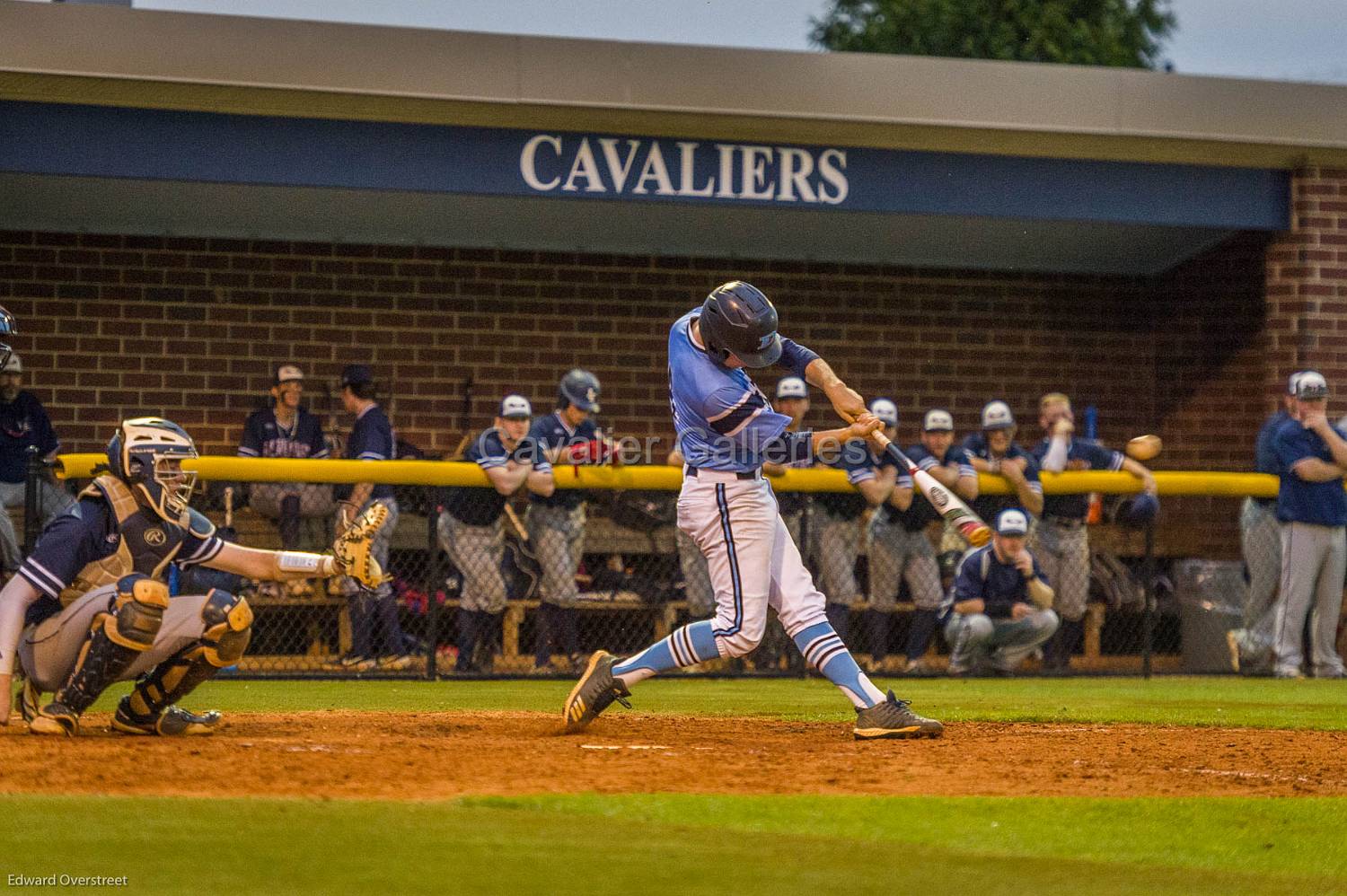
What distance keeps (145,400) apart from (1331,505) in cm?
905

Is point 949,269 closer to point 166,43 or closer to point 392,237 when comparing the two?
point 392,237

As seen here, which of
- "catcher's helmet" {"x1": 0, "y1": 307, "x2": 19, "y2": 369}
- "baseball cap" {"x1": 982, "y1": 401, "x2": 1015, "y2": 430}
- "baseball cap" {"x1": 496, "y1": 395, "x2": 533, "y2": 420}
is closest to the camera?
"catcher's helmet" {"x1": 0, "y1": 307, "x2": 19, "y2": 369}

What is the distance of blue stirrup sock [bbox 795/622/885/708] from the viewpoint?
6832 millimetres

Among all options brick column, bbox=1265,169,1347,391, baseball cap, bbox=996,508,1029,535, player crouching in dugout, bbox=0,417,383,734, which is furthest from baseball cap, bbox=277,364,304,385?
brick column, bbox=1265,169,1347,391

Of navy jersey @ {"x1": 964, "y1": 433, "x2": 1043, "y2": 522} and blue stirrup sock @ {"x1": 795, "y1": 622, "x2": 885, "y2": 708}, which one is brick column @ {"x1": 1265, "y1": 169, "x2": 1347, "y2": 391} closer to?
navy jersey @ {"x1": 964, "y1": 433, "x2": 1043, "y2": 522}

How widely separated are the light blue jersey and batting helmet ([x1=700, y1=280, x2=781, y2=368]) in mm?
107

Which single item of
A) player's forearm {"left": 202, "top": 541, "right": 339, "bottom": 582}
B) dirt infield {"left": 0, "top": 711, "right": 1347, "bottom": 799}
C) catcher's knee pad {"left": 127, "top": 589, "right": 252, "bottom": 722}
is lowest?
dirt infield {"left": 0, "top": 711, "right": 1347, "bottom": 799}

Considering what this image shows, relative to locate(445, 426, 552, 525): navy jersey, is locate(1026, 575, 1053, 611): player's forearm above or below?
below

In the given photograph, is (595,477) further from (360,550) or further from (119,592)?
(119,592)

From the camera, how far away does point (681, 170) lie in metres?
13.2

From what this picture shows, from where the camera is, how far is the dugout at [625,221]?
1229 cm

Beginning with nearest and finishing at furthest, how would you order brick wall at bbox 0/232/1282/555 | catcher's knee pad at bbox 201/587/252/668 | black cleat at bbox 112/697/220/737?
catcher's knee pad at bbox 201/587/252/668, black cleat at bbox 112/697/220/737, brick wall at bbox 0/232/1282/555

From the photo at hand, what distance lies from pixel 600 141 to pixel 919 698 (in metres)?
5.37

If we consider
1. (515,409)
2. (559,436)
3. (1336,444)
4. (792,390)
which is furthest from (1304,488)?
(515,409)
